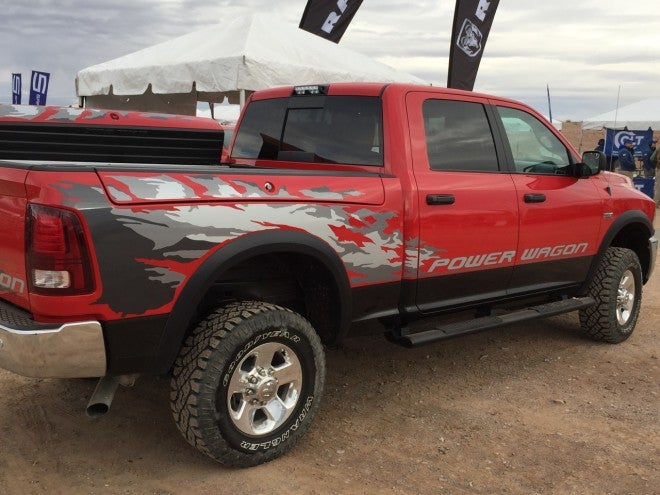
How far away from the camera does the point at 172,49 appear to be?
1105 centimetres

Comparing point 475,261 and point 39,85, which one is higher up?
point 39,85

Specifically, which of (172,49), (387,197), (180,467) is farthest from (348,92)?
(172,49)

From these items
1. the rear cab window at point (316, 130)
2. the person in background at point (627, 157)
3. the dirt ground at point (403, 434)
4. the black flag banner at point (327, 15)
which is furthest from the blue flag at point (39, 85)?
the person in background at point (627, 157)

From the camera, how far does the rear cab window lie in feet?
11.8

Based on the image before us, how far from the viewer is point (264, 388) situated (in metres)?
2.98

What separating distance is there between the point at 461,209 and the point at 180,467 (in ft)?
6.55

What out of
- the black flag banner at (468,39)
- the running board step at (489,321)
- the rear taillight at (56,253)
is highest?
the black flag banner at (468,39)

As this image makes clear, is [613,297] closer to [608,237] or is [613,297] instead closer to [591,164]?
[608,237]

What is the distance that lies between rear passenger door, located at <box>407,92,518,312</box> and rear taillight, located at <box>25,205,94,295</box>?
1.69 metres

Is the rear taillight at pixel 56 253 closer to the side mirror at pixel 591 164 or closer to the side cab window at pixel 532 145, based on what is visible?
the side cab window at pixel 532 145

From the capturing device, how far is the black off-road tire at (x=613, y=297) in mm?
4906

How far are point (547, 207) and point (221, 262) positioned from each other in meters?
2.39

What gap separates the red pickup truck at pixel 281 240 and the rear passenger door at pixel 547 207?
2 cm

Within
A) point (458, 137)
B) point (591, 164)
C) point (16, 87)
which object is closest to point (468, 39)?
point (591, 164)
